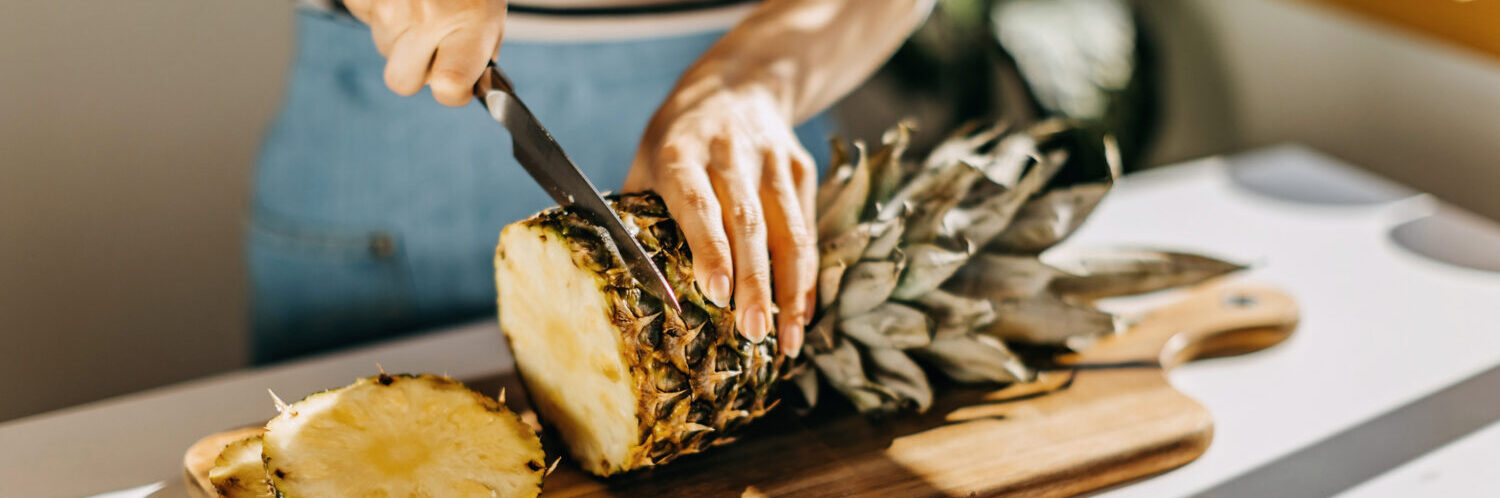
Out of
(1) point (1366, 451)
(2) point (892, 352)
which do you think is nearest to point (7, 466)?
(2) point (892, 352)

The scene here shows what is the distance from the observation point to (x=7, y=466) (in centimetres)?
97

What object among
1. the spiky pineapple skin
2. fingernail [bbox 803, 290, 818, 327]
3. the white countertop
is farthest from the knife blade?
the white countertop

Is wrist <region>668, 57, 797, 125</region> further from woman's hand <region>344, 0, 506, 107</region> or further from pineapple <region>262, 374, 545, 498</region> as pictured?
pineapple <region>262, 374, 545, 498</region>

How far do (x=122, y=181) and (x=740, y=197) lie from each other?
1.32 meters

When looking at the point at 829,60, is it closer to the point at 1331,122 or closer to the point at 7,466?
the point at 7,466

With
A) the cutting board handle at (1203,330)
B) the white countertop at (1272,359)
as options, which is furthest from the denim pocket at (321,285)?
the cutting board handle at (1203,330)

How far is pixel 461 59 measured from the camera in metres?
0.90

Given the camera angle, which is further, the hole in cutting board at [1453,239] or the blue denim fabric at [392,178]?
the hole in cutting board at [1453,239]

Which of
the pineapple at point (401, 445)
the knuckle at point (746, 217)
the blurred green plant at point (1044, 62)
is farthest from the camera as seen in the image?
the blurred green plant at point (1044, 62)

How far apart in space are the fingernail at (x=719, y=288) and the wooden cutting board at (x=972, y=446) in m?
0.17

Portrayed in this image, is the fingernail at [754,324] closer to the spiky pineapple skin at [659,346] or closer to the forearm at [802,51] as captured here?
the spiky pineapple skin at [659,346]

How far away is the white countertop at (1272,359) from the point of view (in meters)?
1.00

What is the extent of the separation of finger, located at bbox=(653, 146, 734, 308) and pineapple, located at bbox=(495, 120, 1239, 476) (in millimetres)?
22

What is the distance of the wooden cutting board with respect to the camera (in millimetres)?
925
